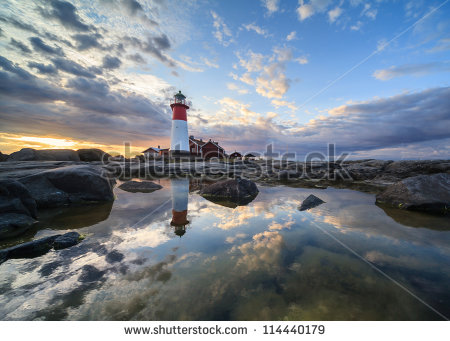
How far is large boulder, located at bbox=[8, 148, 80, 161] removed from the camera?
15.0 m

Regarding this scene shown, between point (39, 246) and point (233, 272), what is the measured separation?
3291mm

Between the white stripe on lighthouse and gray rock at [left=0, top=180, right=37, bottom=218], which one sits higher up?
the white stripe on lighthouse

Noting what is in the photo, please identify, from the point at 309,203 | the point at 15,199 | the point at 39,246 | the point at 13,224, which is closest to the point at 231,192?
the point at 309,203

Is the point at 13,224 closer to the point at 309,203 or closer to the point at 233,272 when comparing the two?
the point at 233,272

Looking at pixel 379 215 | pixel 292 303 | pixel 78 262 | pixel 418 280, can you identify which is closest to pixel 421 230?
pixel 379 215

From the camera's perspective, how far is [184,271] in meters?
2.46

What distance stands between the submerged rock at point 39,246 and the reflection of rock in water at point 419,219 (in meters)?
7.61

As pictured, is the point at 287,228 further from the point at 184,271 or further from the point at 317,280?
the point at 184,271

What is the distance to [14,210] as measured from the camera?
3914 millimetres

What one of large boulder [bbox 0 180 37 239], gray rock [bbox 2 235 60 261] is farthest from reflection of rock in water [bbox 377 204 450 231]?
large boulder [bbox 0 180 37 239]

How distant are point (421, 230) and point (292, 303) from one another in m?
4.49

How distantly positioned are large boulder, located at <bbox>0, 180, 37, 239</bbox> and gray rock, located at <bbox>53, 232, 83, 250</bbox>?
4.10 feet

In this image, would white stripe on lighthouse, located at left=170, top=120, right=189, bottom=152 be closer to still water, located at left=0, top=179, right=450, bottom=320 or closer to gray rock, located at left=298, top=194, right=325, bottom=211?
still water, located at left=0, top=179, right=450, bottom=320

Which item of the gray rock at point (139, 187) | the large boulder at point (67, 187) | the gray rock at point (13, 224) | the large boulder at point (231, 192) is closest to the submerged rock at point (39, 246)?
the gray rock at point (13, 224)
